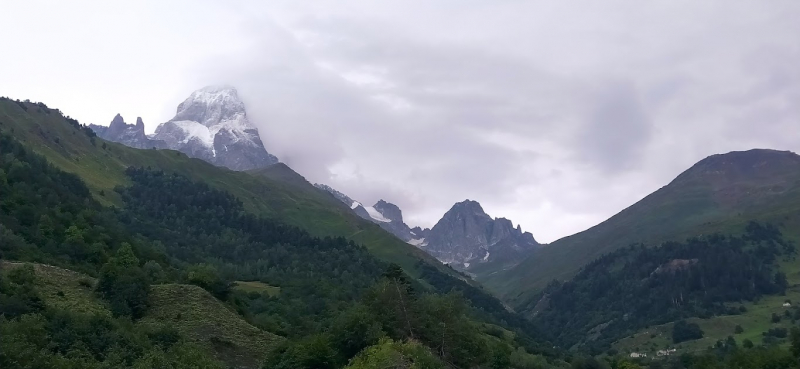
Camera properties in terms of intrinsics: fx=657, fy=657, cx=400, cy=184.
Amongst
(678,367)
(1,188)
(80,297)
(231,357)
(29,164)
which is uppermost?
(29,164)

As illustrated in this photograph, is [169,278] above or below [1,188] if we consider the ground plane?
below

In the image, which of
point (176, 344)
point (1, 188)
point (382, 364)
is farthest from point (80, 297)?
point (1, 188)

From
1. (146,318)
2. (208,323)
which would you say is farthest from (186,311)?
(146,318)

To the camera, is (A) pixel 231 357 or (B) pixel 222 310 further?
(B) pixel 222 310

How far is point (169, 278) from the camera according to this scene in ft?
387

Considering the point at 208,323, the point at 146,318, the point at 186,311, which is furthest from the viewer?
the point at 186,311

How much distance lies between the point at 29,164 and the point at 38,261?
7328 centimetres

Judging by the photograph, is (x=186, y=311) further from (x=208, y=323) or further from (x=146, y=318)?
(x=146, y=318)

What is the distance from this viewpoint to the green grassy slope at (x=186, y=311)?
272 feet

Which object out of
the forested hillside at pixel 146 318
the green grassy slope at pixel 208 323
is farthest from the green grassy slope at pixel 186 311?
the forested hillside at pixel 146 318

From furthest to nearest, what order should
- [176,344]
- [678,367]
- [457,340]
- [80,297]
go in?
[678,367], [80,297], [457,340], [176,344]

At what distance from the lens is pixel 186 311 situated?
302 ft

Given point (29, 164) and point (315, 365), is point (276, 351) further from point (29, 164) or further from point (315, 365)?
point (29, 164)

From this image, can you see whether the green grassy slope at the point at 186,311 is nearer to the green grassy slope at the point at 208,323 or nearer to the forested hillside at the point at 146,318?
the green grassy slope at the point at 208,323
